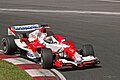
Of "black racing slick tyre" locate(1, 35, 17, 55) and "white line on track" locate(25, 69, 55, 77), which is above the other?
"black racing slick tyre" locate(1, 35, 17, 55)

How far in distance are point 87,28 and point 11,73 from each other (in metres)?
9.23

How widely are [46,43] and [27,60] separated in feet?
2.73

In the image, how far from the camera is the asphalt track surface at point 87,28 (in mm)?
11633

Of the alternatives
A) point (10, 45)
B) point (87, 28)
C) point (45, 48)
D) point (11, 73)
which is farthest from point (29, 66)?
point (87, 28)

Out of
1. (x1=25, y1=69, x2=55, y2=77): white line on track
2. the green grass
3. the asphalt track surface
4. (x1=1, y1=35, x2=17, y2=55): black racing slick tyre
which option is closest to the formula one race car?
(x1=1, y1=35, x2=17, y2=55): black racing slick tyre

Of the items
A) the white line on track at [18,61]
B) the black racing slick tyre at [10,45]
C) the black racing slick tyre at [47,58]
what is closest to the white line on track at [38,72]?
the black racing slick tyre at [47,58]

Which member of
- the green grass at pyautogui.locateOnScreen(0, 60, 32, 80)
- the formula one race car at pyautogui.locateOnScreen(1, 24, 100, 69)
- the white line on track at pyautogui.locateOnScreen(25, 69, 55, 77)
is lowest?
the white line on track at pyautogui.locateOnScreen(25, 69, 55, 77)

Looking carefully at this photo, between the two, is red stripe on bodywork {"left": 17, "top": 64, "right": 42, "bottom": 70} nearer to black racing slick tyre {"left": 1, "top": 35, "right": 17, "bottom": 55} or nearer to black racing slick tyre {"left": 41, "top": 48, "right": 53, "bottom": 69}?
black racing slick tyre {"left": 41, "top": 48, "right": 53, "bottom": 69}

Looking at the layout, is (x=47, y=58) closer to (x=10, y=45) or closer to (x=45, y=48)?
(x=45, y=48)

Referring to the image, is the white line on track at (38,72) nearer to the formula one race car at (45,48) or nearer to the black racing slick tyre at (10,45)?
the formula one race car at (45,48)

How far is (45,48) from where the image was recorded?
11.9m

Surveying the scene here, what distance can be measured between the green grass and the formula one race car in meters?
0.74

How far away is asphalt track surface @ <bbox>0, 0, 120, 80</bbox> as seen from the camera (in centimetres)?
1163

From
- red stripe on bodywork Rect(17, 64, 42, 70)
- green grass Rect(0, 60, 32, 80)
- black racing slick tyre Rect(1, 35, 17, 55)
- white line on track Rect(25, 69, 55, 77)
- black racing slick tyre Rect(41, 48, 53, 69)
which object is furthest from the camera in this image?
black racing slick tyre Rect(1, 35, 17, 55)
